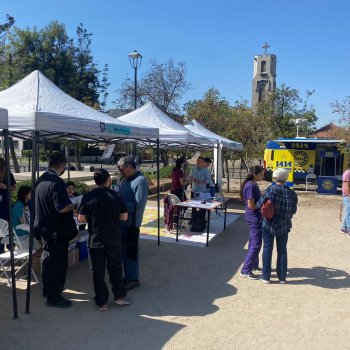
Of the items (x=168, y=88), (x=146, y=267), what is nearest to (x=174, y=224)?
(x=146, y=267)

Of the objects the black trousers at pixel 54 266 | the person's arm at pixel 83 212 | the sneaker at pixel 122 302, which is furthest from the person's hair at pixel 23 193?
the sneaker at pixel 122 302

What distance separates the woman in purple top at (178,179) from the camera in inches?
334

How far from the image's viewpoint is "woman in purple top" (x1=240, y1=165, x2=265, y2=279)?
5.20 meters

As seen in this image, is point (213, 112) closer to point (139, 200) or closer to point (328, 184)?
point (328, 184)

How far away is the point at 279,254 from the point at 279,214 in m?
0.64

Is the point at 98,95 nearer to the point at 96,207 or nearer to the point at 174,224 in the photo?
the point at 174,224

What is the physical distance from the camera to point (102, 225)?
3926mm

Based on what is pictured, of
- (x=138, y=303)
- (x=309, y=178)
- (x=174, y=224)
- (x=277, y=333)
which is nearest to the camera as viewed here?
(x=277, y=333)

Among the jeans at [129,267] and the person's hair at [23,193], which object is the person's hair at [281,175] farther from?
the person's hair at [23,193]

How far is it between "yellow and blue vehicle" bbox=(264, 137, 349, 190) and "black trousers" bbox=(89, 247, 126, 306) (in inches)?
566

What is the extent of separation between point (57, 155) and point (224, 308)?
2.60m

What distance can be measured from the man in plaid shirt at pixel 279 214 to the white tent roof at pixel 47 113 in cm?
236

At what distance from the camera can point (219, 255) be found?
6.55 metres

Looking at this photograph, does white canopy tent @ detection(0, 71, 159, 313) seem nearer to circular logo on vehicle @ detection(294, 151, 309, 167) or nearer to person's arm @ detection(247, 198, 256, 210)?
person's arm @ detection(247, 198, 256, 210)
